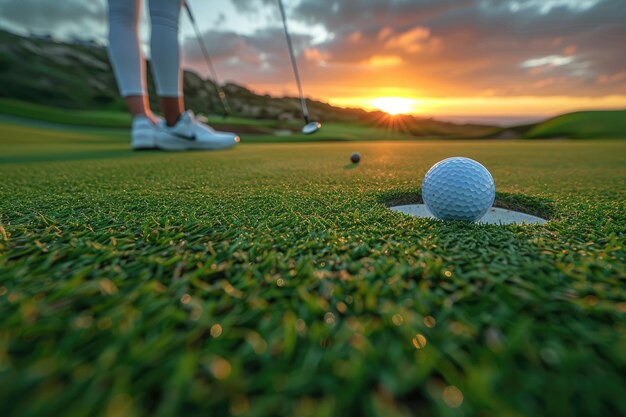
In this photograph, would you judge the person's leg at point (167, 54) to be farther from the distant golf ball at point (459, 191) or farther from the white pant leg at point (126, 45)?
the distant golf ball at point (459, 191)

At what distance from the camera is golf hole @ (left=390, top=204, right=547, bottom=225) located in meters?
1.86

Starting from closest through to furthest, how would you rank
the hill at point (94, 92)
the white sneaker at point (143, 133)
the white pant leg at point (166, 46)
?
1. the white pant leg at point (166, 46)
2. the white sneaker at point (143, 133)
3. the hill at point (94, 92)

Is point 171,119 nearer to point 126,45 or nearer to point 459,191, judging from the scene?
point 126,45

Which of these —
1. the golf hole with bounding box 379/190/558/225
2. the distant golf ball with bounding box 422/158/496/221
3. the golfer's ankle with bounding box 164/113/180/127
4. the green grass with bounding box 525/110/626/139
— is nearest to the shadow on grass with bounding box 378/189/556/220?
the golf hole with bounding box 379/190/558/225

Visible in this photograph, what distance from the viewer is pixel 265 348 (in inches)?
22.9

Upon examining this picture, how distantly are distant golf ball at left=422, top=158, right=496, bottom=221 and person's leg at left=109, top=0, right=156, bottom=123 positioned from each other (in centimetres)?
426

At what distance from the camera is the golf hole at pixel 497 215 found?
1.86m

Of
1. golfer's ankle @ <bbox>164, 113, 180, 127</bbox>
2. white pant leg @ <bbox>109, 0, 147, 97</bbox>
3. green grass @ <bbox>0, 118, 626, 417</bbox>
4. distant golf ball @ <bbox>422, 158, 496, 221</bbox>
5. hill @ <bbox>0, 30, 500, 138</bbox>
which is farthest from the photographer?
hill @ <bbox>0, 30, 500, 138</bbox>

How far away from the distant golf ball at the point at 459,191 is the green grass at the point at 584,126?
18.1 meters

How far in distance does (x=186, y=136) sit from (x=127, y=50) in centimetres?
136

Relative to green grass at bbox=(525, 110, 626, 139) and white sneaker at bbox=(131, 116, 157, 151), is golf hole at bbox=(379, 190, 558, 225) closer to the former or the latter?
white sneaker at bbox=(131, 116, 157, 151)

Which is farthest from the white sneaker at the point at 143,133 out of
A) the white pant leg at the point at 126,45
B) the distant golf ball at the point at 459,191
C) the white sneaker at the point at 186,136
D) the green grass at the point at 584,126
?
the green grass at the point at 584,126

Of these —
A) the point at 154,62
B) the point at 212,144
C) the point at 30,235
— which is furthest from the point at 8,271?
the point at 212,144

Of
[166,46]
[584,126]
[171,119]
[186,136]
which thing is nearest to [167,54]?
[166,46]
